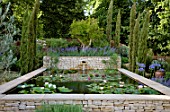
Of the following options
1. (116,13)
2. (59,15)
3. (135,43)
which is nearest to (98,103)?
(135,43)

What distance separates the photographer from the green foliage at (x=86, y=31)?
13.0 meters

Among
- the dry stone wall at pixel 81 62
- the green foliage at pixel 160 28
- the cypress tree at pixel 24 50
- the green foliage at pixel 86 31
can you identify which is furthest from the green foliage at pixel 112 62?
the green foliage at pixel 160 28

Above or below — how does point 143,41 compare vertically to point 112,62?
above

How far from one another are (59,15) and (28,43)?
12.2 m

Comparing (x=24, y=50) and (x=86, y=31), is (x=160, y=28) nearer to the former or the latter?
(x=86, y=31)

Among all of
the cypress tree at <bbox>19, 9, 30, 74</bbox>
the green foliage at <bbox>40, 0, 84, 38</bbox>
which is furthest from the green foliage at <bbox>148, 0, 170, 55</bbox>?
the cypress tree at <bbox>19, 9, 30, 74</bbox>

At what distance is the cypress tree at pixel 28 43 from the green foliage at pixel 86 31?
3146 mm

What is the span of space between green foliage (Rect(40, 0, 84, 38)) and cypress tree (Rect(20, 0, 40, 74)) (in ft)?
37.3

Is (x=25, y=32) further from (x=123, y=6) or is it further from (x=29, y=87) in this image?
(x=123, y=6)

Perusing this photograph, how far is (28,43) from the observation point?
33.1 ft

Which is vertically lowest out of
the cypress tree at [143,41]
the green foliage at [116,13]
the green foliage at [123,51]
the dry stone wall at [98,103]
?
the dry stone wall at [98,103]

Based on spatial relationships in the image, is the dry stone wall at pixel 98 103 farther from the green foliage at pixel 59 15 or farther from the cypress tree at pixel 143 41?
the green foliage at pixel 59 15

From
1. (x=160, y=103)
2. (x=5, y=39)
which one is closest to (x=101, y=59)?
(x=160, y=103)

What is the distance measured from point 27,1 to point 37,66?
7753mm
